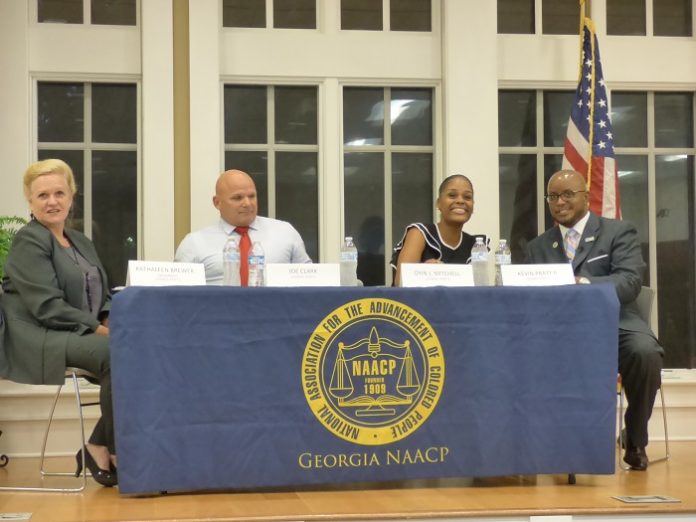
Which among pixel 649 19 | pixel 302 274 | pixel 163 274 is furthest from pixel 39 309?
pixel 649 19

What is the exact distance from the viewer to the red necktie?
409 cm

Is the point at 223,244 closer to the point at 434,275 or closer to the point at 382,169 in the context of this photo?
the point at 434,275

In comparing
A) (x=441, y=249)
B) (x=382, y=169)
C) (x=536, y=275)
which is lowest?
(x=536, y=275)

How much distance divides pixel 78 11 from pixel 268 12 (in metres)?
0.99

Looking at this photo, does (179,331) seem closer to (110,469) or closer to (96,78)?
(110,469)

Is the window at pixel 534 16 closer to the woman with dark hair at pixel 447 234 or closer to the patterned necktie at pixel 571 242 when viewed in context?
the woman with dark hair at pixel 447 234

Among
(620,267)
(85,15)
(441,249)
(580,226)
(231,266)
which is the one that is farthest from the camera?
(85,15)

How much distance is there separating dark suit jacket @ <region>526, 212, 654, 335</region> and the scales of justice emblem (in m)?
1.06

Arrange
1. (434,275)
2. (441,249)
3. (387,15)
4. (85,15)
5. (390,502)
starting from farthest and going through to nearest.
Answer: (387,15)
(85,15)
(441,249)
(434,275)
(390,502)

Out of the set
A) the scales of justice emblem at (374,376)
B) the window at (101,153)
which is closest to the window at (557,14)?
the window at (101,153)

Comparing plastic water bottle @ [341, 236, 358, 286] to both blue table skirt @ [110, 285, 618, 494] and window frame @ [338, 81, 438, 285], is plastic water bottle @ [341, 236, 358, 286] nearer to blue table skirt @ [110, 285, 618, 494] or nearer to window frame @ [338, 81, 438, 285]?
blue table skirt @ [110, 285, 618, 494]

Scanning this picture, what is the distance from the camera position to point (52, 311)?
3.61m

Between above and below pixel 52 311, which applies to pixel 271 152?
above

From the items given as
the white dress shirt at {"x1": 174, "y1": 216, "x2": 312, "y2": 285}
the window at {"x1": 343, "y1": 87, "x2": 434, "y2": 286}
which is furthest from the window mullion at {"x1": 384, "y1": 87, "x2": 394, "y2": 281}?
the white dress shirt at {"x1": 174, "y1": 216, "x2": 312, "y2": 285}
